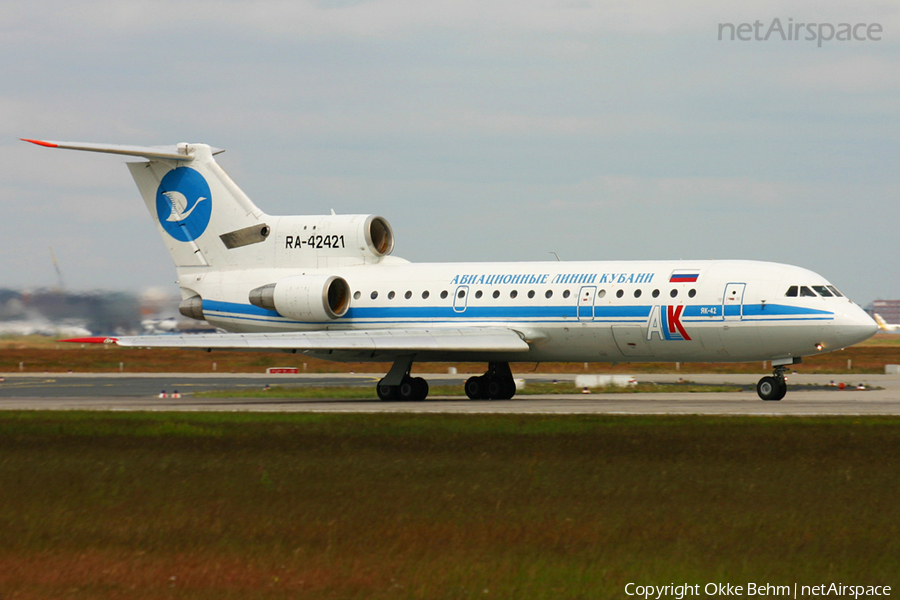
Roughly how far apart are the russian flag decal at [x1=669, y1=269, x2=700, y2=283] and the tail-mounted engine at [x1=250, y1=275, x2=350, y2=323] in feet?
35.5

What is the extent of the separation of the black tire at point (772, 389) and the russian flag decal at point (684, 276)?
11.3 ft

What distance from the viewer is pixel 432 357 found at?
3359cm

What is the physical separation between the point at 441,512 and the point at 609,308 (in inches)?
809

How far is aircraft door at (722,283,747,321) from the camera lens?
29.9 metres

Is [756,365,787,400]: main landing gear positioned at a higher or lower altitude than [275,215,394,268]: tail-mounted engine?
lower

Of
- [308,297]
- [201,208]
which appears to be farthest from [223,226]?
[308,297]

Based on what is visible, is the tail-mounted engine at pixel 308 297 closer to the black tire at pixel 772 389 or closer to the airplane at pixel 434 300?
the airplane at pixel 434 300

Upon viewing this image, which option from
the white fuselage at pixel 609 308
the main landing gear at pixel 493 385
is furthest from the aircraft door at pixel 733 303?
the main landing gear at pixel 493 385

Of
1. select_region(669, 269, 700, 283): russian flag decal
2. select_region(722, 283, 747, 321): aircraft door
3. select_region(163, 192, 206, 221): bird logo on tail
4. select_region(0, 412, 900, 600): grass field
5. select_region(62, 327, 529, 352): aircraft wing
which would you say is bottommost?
select_region(0, 412, 900, 600): grass field

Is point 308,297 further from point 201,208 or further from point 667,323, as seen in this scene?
point 667,323

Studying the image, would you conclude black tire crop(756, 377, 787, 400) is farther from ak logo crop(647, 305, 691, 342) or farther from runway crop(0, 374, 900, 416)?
ak logo crop(647, 305, 691, 342)

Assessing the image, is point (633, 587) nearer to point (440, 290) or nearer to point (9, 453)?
point (9, 453)

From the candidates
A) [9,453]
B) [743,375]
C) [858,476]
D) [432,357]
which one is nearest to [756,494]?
[858,476]

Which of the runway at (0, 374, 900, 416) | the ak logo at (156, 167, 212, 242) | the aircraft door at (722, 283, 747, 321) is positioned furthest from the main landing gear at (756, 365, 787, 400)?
the ak logo at (156, 167, 212, 242)
